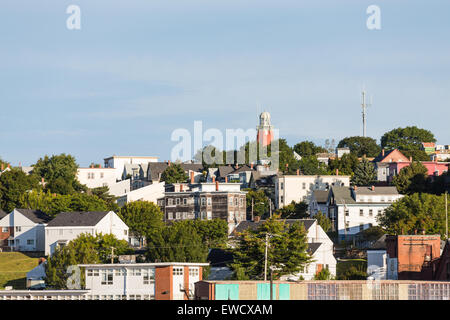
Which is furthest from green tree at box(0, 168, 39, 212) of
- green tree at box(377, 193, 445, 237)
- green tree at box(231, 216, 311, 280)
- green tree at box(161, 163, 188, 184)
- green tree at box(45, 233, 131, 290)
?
green tree at box(231, 216, 311, 280)

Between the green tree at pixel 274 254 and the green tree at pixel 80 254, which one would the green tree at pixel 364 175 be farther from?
the green tree at pixel 274 254

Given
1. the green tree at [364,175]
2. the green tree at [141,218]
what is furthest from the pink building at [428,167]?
the green tree at [141,218]

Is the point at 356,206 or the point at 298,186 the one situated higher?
the point at 298,186

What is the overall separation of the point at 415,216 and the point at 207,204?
3701 centimetres

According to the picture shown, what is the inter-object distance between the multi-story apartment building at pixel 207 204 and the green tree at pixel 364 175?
26208 mm

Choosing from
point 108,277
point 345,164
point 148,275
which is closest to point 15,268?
point 108,277

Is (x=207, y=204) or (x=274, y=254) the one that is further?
(x=207, y=204)

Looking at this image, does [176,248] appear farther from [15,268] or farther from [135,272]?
[15,268]

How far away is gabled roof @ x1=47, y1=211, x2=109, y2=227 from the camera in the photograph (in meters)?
128

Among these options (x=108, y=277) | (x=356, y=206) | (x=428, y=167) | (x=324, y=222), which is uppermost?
(x=428, y=167)

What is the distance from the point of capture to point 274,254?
10062 cm

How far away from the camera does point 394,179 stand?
527ft
